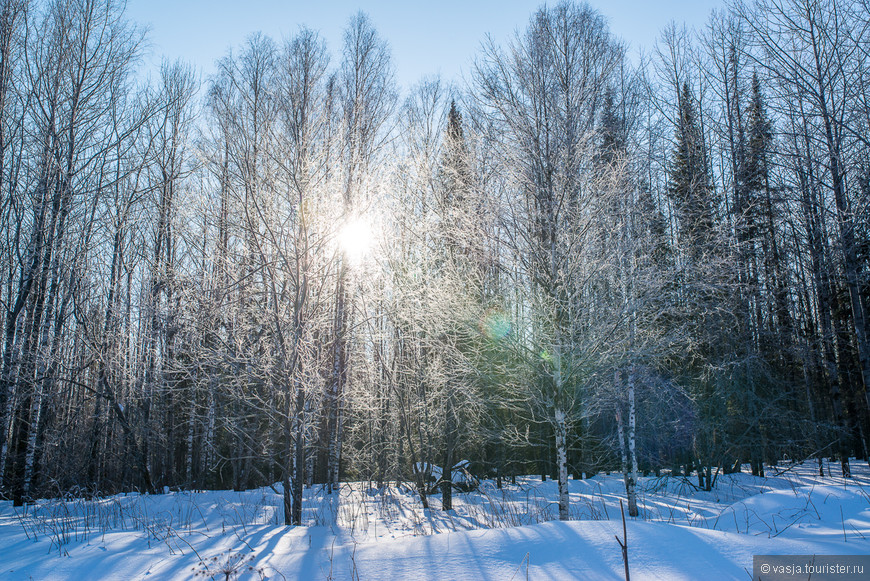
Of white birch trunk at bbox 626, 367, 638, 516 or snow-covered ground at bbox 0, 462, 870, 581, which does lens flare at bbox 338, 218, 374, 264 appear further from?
white birch trunk at bbox 626, 367, 638, 516

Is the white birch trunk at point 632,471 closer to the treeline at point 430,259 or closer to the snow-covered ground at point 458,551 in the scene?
the treeline at point 430,259

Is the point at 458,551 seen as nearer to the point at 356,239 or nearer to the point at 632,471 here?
the point at 356,239

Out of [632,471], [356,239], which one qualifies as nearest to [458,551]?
[356,239]

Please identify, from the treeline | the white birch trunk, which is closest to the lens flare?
the treeline

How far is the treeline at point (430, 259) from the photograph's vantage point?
6160 millimetres

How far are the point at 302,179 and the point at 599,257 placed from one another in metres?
3.93

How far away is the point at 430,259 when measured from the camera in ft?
25.2

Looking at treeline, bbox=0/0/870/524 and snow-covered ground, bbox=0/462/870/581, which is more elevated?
treeline, bbox=0/0/870/524

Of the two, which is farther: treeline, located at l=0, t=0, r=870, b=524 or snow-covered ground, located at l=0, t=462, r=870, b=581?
treeline, located at l=0, t=0, r=870, b=524

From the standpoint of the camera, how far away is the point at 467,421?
10672 mm

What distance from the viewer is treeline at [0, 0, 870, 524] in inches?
243

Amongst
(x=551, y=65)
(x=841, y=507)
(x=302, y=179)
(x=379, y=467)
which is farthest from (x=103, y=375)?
(x=841, y=507)

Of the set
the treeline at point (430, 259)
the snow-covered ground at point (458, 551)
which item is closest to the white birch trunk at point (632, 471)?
the treeline at point (430, 259)

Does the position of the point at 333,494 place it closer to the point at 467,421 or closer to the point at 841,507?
the point at 467,421
